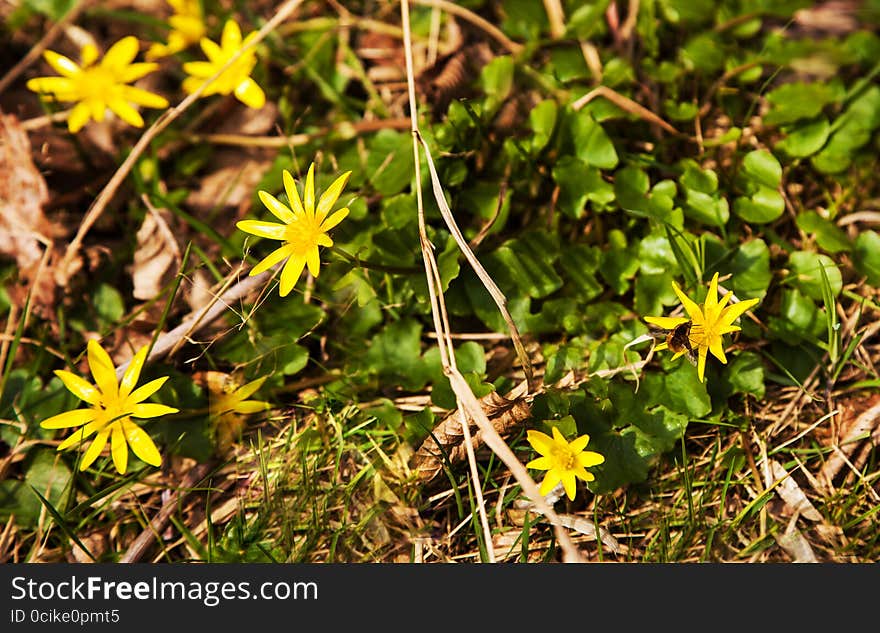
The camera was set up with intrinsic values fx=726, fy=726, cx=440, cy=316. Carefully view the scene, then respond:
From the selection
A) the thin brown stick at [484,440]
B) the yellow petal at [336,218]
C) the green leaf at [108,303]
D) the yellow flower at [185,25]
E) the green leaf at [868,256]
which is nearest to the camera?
the thin brown stick at [484,440]

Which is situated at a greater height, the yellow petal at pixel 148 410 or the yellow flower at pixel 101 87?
the yellow flower at pixel 101 87

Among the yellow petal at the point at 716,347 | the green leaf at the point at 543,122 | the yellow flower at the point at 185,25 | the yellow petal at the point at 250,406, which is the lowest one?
the yellow petal at the point at 716,347

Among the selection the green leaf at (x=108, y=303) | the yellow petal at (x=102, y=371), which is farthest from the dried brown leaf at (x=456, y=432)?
the green leaf at (x=108, y=303)

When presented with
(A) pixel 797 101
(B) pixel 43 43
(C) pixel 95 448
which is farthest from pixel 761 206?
(B) pixel 43 43

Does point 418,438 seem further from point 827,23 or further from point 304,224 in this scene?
point 827,23

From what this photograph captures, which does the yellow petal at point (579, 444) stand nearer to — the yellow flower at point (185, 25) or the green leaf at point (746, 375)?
the green leaf at point (746, 375)

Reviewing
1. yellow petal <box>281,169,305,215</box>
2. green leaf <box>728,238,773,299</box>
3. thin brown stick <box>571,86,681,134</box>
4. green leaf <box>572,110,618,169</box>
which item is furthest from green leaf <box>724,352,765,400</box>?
yellow petal <box>281,169,305,215</box>

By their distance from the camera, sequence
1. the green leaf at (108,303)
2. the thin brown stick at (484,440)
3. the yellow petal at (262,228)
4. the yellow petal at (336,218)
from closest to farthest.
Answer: the thin brown stick at (484,440), the yellow petal at (336,218), the yellow petal at (262,228), the green leaf at (108,303)

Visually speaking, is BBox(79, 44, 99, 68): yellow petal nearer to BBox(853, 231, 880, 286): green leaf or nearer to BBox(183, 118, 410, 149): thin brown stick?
BBox(183, 118, 410, 149): thin brown stick
